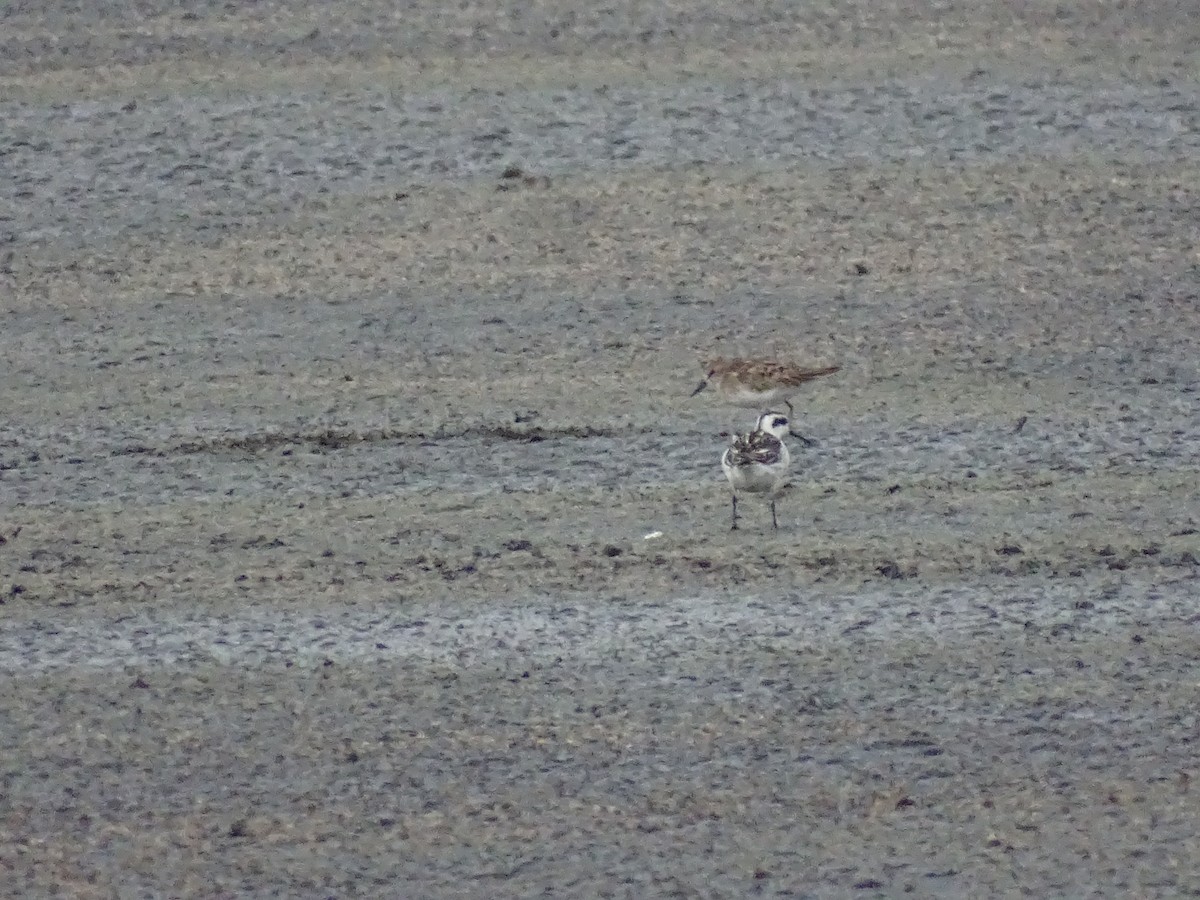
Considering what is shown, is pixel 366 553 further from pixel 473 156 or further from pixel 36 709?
pixel 473 156

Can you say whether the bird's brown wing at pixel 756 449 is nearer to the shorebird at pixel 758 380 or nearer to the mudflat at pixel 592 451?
the mudflat at pixel 592 451

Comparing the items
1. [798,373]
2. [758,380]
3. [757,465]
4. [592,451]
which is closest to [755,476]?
[757,465]

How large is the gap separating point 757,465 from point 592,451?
118cm

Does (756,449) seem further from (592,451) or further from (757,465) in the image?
Answer: (592,451)

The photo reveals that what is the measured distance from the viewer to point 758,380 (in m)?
10.0

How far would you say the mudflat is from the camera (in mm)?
6254

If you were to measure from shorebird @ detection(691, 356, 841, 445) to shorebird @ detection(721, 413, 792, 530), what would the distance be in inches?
25.7

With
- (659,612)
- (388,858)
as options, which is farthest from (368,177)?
(388,858)

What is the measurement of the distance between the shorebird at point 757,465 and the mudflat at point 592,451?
0.44ft

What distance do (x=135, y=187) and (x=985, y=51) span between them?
561 centimetres

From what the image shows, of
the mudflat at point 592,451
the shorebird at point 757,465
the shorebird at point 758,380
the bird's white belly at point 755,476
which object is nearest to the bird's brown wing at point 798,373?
the shorebird at point 758,380

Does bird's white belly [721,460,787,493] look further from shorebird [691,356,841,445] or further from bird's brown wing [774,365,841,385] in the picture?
bird's brown wing [774,365,841,385]

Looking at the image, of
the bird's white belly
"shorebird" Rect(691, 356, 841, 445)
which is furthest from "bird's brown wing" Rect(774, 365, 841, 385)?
the bird's white belly

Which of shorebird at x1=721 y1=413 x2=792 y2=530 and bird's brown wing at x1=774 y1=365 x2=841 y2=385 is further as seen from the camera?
bird's brown wing at x1=774 y1=365 x2=841 y2=385
